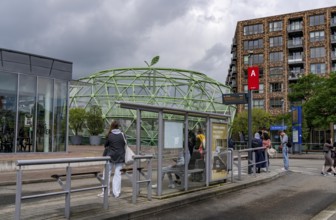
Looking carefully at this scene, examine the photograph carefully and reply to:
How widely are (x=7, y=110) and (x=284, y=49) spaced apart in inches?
2489

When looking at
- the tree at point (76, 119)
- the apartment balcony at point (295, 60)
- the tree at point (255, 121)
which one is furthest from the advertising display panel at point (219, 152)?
the apartment balcony at point (295, 60)

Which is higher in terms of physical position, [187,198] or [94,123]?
[94,123]

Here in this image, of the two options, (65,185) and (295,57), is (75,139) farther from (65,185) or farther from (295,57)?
(295,57)

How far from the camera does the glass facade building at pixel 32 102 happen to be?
21.6 meters

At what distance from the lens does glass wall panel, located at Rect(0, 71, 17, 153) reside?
21188mm

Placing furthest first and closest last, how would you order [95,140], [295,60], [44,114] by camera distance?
[295,60], [95,140], [44,114]

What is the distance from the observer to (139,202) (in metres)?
8.71

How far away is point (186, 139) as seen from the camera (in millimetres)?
10172

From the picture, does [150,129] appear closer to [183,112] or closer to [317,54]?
[183,112]

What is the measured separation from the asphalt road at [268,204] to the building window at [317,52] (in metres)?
63.5

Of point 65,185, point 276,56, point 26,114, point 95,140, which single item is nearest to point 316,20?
point 276,56

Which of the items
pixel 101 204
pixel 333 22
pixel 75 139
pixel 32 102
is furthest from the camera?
pixel 333 22

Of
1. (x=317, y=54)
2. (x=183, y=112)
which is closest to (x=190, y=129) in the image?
(x=183, y=112)

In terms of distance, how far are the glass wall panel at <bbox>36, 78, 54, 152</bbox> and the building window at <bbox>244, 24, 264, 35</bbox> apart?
60.6 meters
